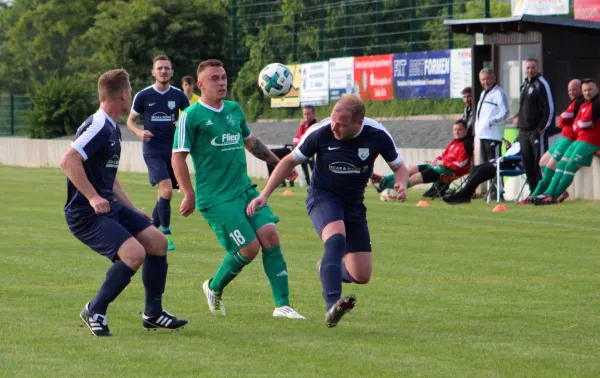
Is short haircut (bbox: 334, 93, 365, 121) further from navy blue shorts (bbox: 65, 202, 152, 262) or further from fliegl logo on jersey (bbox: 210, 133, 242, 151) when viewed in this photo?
navy blue shorts (bbox: 65, 202, 152, 262)

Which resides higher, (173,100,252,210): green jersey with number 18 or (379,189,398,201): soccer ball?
(173,100,252,210): green jersey with number 18

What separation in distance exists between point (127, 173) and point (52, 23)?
137 feet

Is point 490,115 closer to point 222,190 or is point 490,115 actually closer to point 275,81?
point 275,81

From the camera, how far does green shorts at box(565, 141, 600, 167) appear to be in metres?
19.6

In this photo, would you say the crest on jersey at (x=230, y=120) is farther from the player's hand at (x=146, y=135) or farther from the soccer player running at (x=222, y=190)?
the player's hand at (x=146, y=135)

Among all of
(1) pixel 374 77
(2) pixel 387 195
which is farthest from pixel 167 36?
(2) pixel 387 195

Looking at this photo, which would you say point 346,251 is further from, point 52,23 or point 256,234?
point 52,23

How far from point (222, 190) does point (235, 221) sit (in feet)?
0.91

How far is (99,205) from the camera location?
7727 mm

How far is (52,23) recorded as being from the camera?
7388cm

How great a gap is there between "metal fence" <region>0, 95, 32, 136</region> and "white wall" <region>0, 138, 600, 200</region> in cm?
480

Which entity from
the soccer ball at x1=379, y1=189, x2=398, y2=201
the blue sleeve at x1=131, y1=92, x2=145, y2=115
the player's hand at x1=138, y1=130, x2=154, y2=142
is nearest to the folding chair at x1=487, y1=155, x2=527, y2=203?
the soccer ball at x1=379, y1=189, x2=398, y2=201

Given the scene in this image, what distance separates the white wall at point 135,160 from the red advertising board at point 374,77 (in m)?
6.52

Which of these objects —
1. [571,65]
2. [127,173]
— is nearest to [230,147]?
[571,65]
